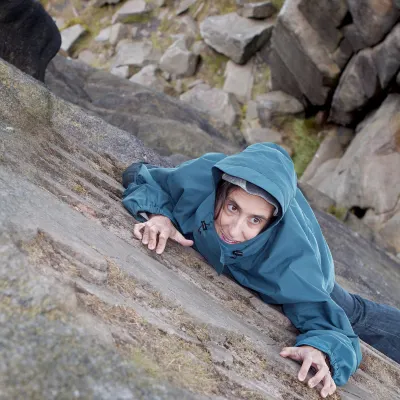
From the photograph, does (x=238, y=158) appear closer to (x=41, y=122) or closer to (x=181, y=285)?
(x=181, y=285)

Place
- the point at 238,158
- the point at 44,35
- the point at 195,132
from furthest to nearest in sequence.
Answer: the point at 195,132, the point at 44,35, the point at 238,158

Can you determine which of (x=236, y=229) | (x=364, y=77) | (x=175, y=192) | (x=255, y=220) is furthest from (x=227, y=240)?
(x=364, y=77)

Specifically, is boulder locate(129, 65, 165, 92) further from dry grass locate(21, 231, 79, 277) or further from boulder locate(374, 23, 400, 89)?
dry grass locate(21, 231, 79, 277)

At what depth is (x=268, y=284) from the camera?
3748 mm

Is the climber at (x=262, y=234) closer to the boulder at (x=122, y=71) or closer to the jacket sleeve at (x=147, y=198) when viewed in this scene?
the jacket sleeve at (x=147, y=198)

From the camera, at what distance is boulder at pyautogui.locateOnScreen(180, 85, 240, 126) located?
17.5 meters

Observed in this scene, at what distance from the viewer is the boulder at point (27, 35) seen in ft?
23.9

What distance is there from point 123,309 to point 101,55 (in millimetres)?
20544

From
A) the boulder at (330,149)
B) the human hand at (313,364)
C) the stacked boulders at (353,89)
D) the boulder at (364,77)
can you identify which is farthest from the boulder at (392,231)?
the human hand at (313,364)

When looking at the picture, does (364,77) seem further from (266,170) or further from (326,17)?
(266,170)

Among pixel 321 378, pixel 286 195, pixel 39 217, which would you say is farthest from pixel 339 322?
pixel 39 217

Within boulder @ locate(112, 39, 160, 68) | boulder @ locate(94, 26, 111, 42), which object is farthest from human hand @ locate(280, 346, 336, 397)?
boulder @ locate(94, 26, 111, 42)

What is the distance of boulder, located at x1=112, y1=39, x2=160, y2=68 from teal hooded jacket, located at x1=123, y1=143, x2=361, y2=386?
16.9 metres

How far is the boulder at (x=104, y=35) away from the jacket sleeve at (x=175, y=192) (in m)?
19.3
